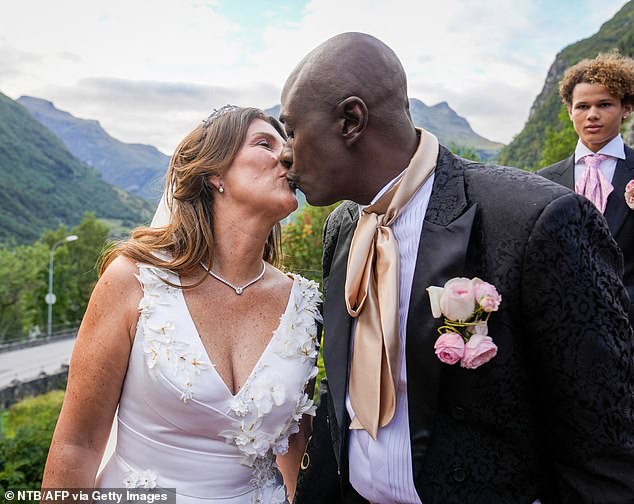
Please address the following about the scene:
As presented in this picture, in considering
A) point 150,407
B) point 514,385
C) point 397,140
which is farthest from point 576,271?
point 150,407

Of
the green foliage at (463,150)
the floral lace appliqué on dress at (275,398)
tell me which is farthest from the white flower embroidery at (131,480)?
the green foliage at (463,150)

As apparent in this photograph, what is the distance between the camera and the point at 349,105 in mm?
2051

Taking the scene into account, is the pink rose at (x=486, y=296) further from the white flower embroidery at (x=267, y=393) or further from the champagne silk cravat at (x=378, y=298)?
the white flower embroidery at (x=267, y=393)

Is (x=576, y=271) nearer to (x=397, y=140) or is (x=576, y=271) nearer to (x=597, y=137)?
(x=397, y=140)

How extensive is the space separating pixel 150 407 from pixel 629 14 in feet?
350

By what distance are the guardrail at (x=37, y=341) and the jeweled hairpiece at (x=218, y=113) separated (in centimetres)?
4497

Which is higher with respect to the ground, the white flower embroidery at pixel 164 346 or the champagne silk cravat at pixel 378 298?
the champagne silk cravat at pixel 378 298

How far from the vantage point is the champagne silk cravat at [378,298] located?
2023 millimetres

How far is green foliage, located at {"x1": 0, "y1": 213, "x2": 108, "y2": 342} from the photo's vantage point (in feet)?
174

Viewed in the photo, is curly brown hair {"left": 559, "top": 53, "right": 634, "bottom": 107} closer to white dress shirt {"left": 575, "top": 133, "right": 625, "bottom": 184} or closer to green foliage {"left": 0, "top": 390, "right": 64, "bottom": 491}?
white dress shirt {"left": 575, "top": 133, "right": 625, "bottom": 184}

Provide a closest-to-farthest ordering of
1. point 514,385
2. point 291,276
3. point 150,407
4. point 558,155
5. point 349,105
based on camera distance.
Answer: point 514,385
point 349,105
point 150,407
point 291,276
point 558,155

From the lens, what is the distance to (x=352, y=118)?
81.7 inches

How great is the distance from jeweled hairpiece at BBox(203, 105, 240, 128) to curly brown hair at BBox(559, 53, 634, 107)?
2.84 m

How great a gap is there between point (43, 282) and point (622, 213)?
187 feet
